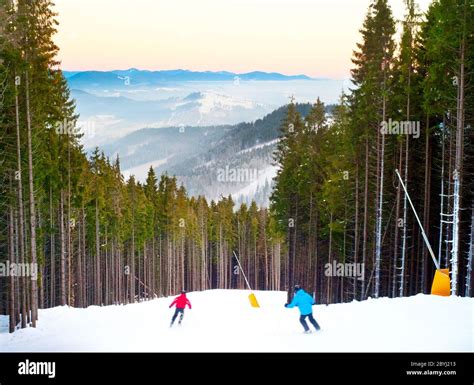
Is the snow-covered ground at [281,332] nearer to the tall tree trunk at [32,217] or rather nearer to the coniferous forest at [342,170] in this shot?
the tall tree trunk at [32,217]

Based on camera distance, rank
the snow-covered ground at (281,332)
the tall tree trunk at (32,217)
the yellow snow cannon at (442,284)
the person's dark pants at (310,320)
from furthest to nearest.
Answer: the tall tree trunk at (32,217)
the yellow snow cannon at (442,284)
the person's dark pants at (310,320)
the snow-covered ground at (281,332)

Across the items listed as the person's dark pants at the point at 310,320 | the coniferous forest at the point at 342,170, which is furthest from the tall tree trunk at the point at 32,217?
the person's dark pants at the point at 310,320

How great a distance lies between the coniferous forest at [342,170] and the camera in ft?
74.4

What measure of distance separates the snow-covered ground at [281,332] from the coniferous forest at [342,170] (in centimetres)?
334

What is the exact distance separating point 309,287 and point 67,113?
22.7 meters

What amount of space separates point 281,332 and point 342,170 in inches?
795

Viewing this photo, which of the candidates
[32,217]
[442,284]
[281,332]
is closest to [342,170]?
[442,284]

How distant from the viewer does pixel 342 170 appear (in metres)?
35.7

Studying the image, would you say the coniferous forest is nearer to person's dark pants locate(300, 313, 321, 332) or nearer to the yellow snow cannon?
the yellow snow cannon

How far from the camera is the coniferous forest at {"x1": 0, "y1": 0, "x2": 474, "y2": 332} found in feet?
74.4

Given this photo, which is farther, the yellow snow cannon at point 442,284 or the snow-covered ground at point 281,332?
the yellow snow cannon at point 442,284

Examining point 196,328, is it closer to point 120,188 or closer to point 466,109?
point 466,109
